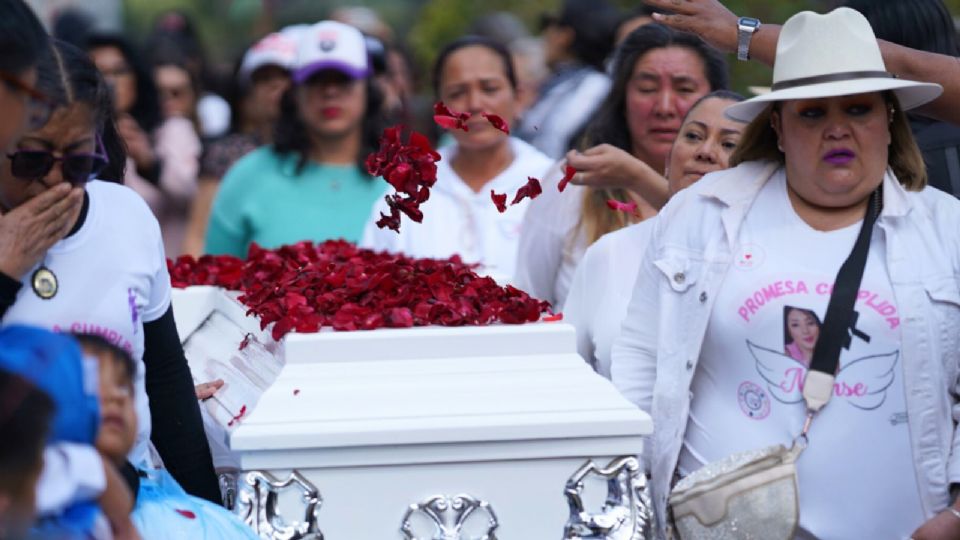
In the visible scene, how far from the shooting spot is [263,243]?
25.1ft

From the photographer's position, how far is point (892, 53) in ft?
15.1

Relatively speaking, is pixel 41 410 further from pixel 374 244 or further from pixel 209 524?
pixel 374 244

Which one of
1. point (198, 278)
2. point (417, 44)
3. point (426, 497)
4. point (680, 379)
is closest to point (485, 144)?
point (198, 278)

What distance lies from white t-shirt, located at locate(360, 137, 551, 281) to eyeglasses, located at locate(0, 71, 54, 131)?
3.48 meters

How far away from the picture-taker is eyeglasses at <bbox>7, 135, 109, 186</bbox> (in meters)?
3.46

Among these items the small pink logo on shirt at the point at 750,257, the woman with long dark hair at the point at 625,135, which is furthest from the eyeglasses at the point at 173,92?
the small pink logo on shirt at the point at 750,257

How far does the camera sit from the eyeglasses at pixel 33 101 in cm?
296

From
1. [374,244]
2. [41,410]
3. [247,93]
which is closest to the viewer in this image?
[41,410]

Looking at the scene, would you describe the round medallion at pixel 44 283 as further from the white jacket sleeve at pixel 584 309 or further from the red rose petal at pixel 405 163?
the white jacket sleeve at pixel 584 309

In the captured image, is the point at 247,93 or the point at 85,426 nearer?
the point at 85,426

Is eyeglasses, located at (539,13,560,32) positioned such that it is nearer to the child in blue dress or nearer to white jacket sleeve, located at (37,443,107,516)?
the child in blue dress

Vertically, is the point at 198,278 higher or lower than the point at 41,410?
lower

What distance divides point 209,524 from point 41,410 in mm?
1176

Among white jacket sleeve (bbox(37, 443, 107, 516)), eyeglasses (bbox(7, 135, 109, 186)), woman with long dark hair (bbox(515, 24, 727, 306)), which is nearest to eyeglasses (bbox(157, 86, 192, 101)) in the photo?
woman with long dark hair (bbox(515, 24, 727, 306))
